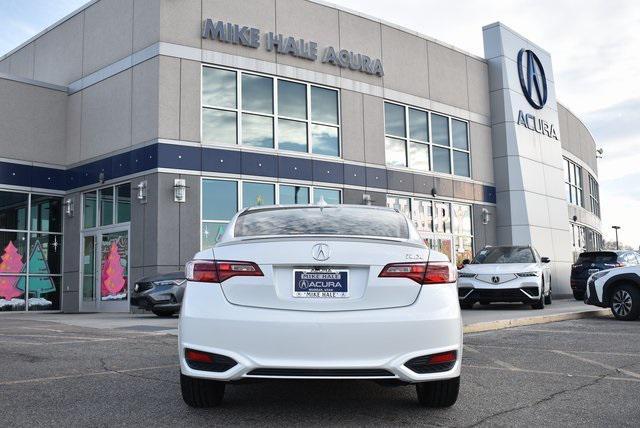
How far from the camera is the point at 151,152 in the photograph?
52.6ft

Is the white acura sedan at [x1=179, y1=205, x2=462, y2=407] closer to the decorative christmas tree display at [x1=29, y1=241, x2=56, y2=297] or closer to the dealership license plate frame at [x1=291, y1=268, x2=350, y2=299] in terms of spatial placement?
the dealership license plate frame at [x1=291, y1=268, x2=350, y2=299]

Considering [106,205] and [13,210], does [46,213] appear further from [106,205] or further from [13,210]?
[106,205]

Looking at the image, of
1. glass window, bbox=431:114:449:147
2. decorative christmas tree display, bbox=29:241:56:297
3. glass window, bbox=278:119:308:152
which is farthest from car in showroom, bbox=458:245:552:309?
decorative christmas tree display, bbox=29:241:56:297

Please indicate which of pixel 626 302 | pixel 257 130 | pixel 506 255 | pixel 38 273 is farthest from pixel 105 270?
pixel 626 302

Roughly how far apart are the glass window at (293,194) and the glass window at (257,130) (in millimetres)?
1306

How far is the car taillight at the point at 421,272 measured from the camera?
421cm

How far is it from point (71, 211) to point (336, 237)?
1619cm

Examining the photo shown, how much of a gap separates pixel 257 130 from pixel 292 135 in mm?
1176

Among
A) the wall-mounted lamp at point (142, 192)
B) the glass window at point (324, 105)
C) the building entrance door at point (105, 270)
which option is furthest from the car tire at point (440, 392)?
the glass window at point (324, 105)

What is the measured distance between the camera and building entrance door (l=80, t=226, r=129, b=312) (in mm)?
16875

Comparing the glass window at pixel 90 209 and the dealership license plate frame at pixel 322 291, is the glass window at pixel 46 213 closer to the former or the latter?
the glass window at pixel 90 209

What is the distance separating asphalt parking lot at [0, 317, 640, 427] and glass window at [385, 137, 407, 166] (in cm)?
1316

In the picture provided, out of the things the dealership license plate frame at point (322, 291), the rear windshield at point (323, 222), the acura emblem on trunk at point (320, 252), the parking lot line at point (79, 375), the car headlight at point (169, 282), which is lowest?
the parking lot line at point (79, 375)

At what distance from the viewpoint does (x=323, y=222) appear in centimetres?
492
